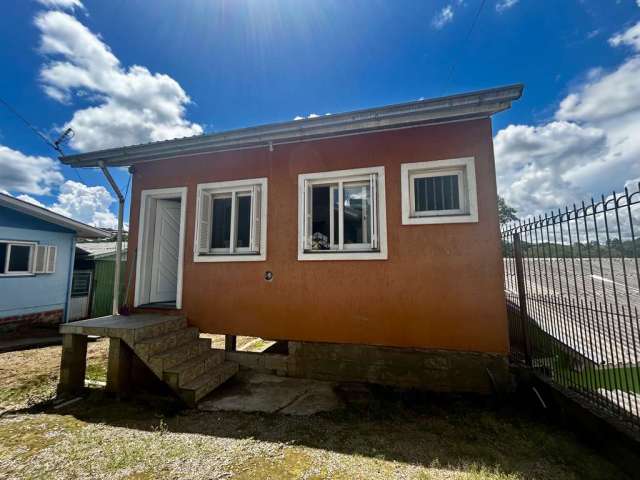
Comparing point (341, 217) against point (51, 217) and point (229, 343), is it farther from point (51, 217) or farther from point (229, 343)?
point (51, 217)

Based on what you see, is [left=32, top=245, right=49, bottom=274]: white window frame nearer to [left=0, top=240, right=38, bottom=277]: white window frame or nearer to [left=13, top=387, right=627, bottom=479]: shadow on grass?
[left=0, top=240, right=38, bottom=277]: white window frame

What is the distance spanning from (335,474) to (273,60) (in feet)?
24.4

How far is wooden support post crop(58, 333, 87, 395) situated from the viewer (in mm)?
4039

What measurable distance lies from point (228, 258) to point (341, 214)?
2.23m

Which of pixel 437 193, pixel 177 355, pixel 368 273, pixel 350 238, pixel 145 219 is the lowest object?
pixel 177 355

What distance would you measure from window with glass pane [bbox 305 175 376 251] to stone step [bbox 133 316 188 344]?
2.69 m

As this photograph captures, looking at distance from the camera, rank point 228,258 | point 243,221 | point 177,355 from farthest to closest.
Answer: point 243,221 → point 228,258 → point 177,355

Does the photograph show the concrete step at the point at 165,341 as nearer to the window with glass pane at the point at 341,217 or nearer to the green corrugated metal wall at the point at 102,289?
the window with glass pane at the point at 341,217

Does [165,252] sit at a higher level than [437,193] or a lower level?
lower

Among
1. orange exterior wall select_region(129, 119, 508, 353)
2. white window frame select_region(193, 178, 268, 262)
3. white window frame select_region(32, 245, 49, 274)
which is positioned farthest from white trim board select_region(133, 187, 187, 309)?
white window frame select_region(32, 245, 49, 274)

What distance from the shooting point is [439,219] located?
3.95 meters

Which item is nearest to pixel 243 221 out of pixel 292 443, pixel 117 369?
pixel 117 369

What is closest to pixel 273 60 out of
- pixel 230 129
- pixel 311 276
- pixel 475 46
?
pixel 230 129

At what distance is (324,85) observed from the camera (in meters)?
6.82
